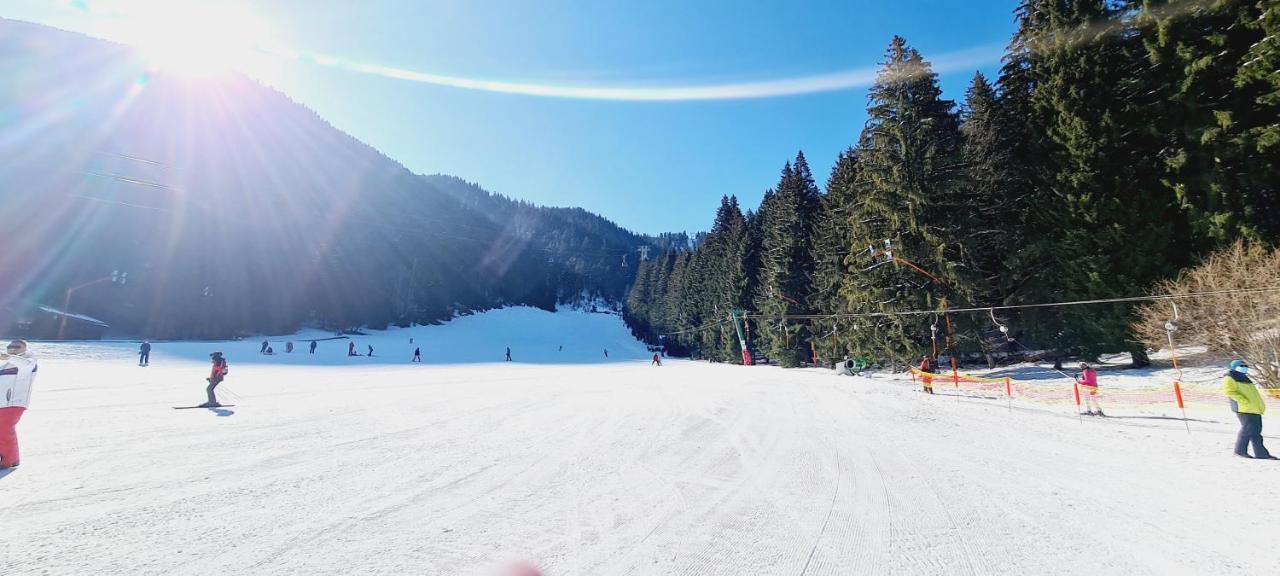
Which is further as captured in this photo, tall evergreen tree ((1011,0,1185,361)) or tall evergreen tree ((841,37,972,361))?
tall evergreen tree ((841,37,972,361))

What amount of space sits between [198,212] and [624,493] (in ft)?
270

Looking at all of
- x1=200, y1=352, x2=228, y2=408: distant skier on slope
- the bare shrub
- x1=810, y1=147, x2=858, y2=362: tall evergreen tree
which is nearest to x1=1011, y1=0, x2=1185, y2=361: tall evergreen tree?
the bare shrub

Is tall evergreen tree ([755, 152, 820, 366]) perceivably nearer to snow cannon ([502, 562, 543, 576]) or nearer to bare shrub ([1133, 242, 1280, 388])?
bare shrub ([1133, 242, 1280, 388])

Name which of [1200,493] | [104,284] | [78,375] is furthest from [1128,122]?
[104,284]

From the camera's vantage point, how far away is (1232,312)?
11.0 metres

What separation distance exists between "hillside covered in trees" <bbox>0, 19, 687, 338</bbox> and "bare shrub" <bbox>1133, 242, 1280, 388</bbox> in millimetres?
64399

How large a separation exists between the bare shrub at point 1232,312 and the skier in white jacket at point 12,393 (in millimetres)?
20719

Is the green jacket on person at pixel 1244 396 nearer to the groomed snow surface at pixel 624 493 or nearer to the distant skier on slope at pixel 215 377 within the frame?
the groomed snow surface at pixel 624 493

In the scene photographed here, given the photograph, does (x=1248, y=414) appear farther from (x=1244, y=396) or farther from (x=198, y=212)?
(x=198, y=212)

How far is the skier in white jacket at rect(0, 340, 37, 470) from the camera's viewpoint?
207 inches

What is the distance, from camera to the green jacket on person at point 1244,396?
6496mm

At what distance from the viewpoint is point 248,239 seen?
211 feet

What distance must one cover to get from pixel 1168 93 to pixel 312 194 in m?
108

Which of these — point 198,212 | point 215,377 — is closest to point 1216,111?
point 215,377
